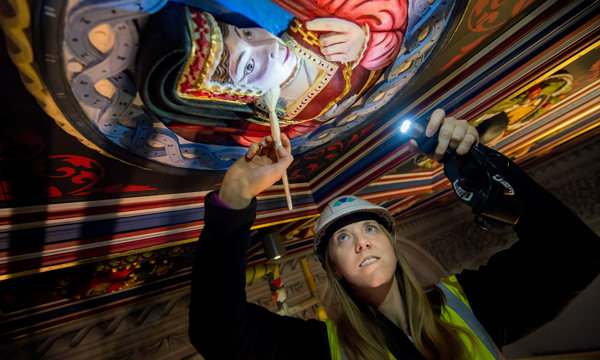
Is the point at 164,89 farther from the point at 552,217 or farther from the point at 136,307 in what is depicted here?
the point at 136,307

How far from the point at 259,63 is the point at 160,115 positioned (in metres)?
0.56

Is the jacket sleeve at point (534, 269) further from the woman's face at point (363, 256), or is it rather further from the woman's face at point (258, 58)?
the woman's face at point (258, 58)

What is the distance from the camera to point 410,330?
1.24 metres

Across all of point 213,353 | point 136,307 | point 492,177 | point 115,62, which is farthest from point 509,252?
point 136,307

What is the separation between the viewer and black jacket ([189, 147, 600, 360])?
0.91 metres

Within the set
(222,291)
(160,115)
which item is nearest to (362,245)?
(222,291)

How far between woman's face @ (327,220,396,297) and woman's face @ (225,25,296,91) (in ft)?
3.04

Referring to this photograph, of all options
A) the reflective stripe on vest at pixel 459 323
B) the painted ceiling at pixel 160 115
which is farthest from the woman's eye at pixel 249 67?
the reflective stripe on vest at pixel 459 323

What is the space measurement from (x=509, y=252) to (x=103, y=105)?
2077 mm

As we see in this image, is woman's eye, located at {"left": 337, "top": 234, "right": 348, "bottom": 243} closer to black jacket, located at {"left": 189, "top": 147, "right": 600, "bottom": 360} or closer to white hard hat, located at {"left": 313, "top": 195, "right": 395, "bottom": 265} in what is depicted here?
white hard hat, located at {"left": 313, "top": 195, "right": 395, "bottom": 265}

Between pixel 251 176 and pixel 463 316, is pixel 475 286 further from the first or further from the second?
pixel 251 176

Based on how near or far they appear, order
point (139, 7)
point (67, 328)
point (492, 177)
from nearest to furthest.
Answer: point (139, 7) → point (492, 177) → point (67, 328)

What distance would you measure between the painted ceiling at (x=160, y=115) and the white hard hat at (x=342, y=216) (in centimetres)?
63

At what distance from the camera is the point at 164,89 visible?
3.41 feet
